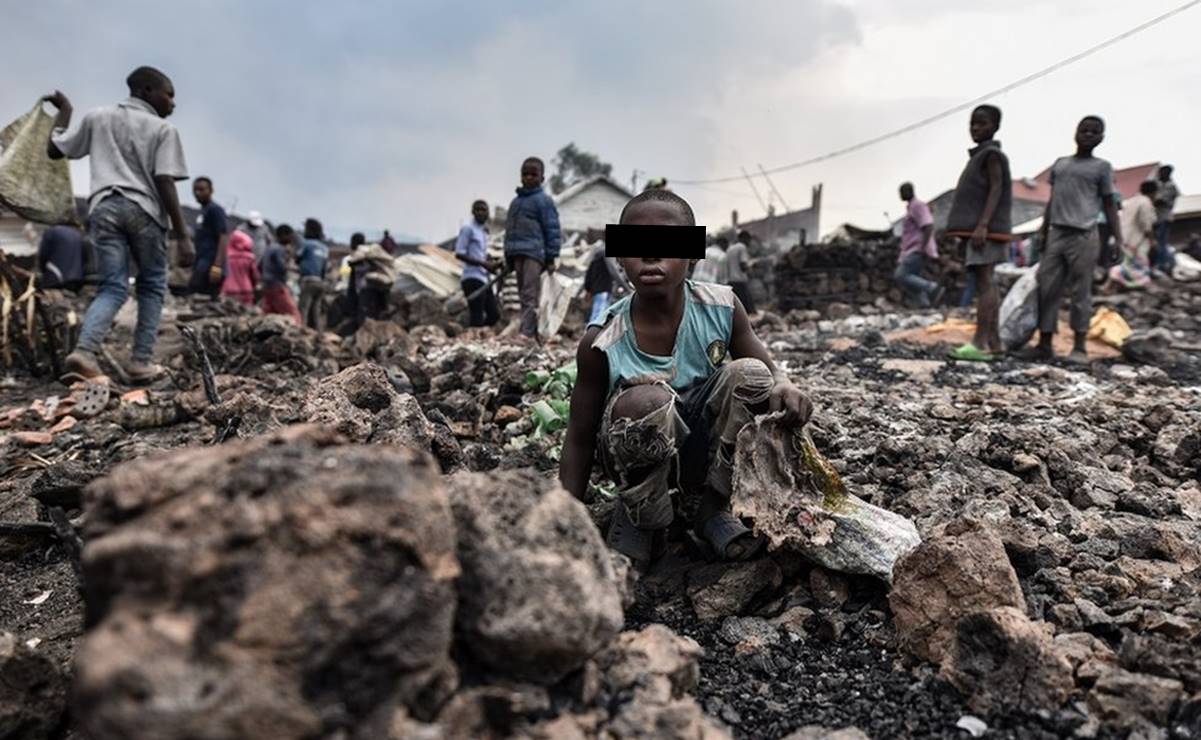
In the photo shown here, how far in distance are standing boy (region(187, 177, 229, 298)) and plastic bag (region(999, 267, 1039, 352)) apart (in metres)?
8.03

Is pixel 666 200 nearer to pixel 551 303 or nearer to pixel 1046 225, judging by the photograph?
pixel 1046 225

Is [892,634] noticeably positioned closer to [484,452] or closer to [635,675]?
[635,675]

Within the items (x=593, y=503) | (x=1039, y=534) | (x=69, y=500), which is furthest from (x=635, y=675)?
(x=69, y=500)

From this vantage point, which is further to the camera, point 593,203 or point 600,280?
point 593,203

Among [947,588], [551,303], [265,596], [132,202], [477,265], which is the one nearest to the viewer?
[265,596]

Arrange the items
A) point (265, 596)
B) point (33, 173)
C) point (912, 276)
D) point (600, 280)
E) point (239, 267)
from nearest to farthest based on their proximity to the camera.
Answer: point (265, 596), point (33, 173), point (600, 280), point (912, 276), point (239, 267)

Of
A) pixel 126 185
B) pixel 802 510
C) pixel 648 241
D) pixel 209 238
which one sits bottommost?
pixel 802 510

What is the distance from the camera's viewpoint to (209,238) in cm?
853

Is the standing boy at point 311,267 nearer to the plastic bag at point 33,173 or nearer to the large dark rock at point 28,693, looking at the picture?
the plastic bag at point 33,173

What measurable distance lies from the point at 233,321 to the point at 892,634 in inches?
252

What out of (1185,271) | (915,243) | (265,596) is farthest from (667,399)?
(1185,271)

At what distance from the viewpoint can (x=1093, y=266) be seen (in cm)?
559

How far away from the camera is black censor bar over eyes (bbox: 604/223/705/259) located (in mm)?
2186

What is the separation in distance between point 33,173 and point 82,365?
1.36 metres
